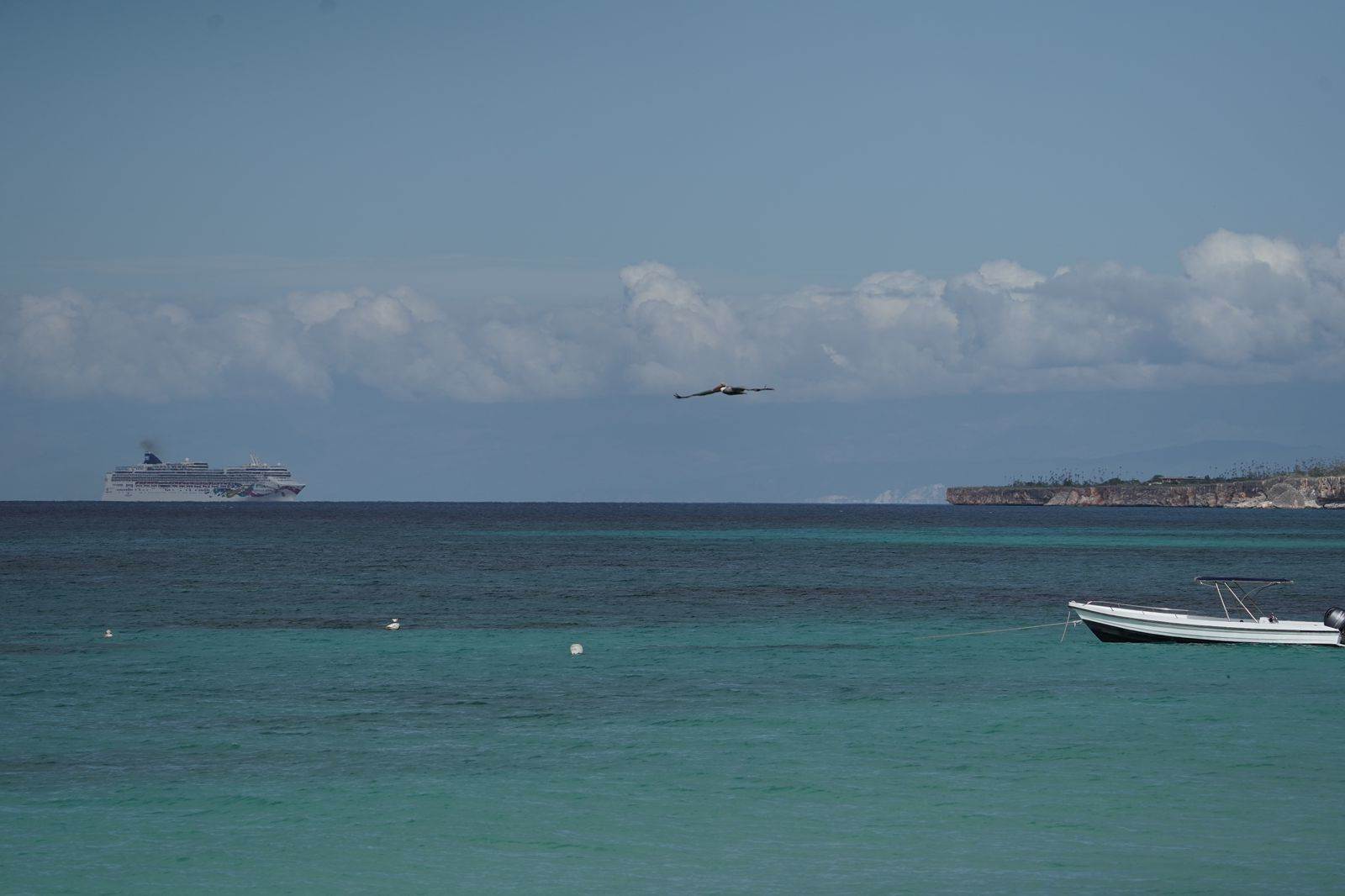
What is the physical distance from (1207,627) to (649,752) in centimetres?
2829

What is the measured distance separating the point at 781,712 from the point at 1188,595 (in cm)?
5104

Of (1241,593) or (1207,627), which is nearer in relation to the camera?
(1207,627)

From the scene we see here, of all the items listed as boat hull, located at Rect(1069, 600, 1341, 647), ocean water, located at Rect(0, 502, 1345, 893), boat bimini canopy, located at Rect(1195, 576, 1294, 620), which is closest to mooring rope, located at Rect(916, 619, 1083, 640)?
ocean water, located at Rect(0, 502, 1345, 893)

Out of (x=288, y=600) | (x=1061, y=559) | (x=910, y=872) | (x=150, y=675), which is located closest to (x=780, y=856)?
(x=910, y=872)

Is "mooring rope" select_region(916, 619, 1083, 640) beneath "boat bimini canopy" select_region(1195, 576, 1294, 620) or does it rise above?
beneath

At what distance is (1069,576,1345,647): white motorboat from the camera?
169 ft

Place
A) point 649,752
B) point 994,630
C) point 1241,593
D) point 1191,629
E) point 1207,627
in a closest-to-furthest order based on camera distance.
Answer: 1. point 649,752
2. point 1207,627
3. point 1191,629
4. point 994,630
5. point 1241,593

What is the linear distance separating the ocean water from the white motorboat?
0.54 meters

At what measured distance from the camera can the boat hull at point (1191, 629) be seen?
170 ft

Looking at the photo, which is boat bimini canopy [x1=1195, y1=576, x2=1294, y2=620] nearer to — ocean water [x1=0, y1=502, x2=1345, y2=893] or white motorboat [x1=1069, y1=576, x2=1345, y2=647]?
white motorboat [x1=1069, y1=576, x2=1345, y2=647]

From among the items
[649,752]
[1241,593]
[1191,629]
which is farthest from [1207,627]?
[1241,593]

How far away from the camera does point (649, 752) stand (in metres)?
32.7

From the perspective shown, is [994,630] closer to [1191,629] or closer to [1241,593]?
[1191,629]

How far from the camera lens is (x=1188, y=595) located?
3199 inches
